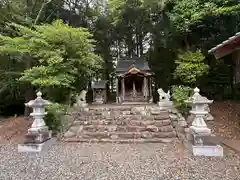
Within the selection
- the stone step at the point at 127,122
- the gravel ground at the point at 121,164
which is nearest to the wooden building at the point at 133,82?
the stone step at the point at 127,122

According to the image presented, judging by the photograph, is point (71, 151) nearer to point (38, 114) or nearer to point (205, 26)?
point (38, 114)

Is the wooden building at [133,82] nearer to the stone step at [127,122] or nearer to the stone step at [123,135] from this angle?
the stone step at [127,122]

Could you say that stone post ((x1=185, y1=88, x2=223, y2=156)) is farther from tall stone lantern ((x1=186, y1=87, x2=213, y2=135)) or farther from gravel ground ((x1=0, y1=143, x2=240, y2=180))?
gravel ground ((x1=0, y1=143, x2=240, y2=180))

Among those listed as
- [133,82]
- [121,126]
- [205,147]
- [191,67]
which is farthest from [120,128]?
[133,82]

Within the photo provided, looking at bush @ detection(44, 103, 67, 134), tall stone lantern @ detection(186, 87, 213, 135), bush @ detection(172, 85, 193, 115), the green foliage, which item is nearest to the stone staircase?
bush @ detection(44, 103, 67, 134)

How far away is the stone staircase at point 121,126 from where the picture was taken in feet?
22.9

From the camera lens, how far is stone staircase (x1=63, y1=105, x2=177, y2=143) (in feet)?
22.9

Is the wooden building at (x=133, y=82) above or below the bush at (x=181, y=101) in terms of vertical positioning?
above

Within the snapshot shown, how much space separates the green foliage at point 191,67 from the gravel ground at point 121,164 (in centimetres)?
585

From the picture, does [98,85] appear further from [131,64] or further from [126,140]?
[126,140]

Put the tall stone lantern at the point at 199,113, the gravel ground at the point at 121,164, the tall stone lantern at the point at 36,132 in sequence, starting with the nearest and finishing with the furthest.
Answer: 1. the gravel ground at the point at 121,164
2. the tall stone lantern at the point at 199,113
3. the tall stone lantern at the point at 36,132

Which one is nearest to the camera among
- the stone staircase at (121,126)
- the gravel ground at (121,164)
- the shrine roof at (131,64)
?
the gravel ground at (121,164)

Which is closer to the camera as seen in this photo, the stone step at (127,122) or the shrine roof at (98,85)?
the stone step at (127,122)

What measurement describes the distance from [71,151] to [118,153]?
4.06 ft
